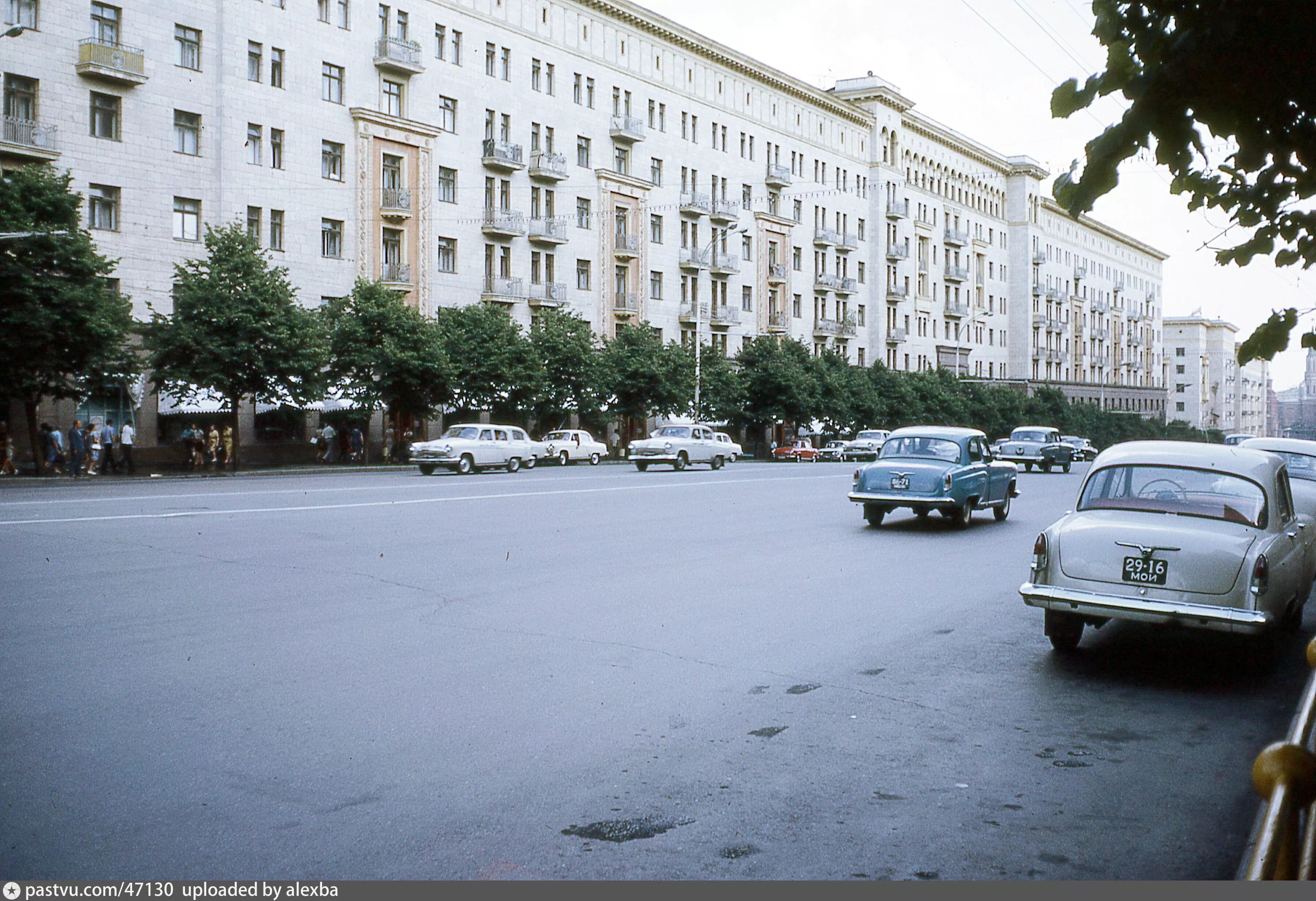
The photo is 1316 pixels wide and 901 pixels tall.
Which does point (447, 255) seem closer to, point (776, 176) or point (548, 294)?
point (548, 294)

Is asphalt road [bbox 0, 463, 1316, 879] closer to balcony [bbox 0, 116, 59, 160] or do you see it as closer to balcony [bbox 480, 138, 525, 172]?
balcony [bbox 0, 116, 59, 160]

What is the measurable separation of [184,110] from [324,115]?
6399 millimetres

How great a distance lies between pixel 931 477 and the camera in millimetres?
17844

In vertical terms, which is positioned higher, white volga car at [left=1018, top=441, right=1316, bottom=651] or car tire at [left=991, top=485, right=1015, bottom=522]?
white volga car at [left=1018, top=441, right=1316, bottom=651]

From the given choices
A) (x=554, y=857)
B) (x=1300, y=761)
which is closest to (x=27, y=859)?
(x=554, y=857)

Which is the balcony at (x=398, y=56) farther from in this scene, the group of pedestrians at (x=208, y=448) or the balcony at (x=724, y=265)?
the balcony at (x=724, y=265)

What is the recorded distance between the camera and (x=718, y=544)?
1541 centimetres

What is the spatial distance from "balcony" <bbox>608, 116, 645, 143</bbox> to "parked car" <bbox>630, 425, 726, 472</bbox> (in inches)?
870

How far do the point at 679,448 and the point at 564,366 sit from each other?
10170 mm

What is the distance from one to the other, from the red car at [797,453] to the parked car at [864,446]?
1701 millimetres

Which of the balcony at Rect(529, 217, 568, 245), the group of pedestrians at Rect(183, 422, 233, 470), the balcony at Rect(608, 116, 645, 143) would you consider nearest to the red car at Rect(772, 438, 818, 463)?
the balcony at Rect(529, 217, 568, 245)

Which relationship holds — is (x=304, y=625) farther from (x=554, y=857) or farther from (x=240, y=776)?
(x=554, y=857)

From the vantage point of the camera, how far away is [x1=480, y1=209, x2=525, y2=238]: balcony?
53.3 meters

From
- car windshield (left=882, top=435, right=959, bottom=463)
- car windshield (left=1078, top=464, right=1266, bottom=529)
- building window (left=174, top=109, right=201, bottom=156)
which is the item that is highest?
building window (left=174, top=109, right=201, bottom=156)
